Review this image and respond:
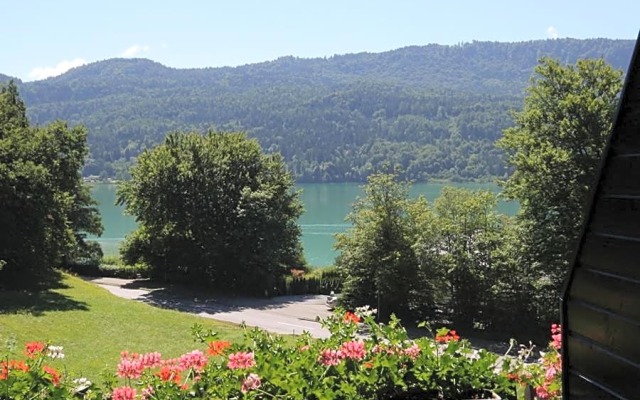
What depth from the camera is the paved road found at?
78.7 feet

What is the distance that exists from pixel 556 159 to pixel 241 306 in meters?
15.4

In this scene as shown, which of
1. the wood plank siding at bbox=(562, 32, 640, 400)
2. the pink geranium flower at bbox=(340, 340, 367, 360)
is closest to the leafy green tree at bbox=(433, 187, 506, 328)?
the pink geranium flower at bbox=(340, 340, 367, 360)

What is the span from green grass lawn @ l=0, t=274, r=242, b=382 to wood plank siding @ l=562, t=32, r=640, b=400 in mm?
11637

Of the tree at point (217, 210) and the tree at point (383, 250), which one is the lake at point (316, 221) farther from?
the tree at point (383, 250)

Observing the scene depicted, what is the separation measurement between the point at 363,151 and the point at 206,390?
191 meters

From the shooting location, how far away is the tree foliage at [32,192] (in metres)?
22.2

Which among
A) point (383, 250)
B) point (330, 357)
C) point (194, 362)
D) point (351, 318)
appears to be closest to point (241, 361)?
point (194, 362)

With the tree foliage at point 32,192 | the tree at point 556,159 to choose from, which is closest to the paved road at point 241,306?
the tree foliage at point 32,192

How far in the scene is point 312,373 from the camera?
148 inches

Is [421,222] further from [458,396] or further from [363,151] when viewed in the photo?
[363,151]

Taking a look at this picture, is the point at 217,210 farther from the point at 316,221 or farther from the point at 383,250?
the point at 316,221

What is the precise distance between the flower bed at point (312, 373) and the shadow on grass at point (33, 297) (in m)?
17.6

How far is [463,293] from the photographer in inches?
887

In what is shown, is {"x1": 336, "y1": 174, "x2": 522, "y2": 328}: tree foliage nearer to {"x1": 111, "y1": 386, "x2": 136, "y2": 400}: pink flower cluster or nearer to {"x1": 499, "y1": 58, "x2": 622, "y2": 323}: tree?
{"x1": 499, "y1": 58, "x2": 622, "y2": 323}: tree
